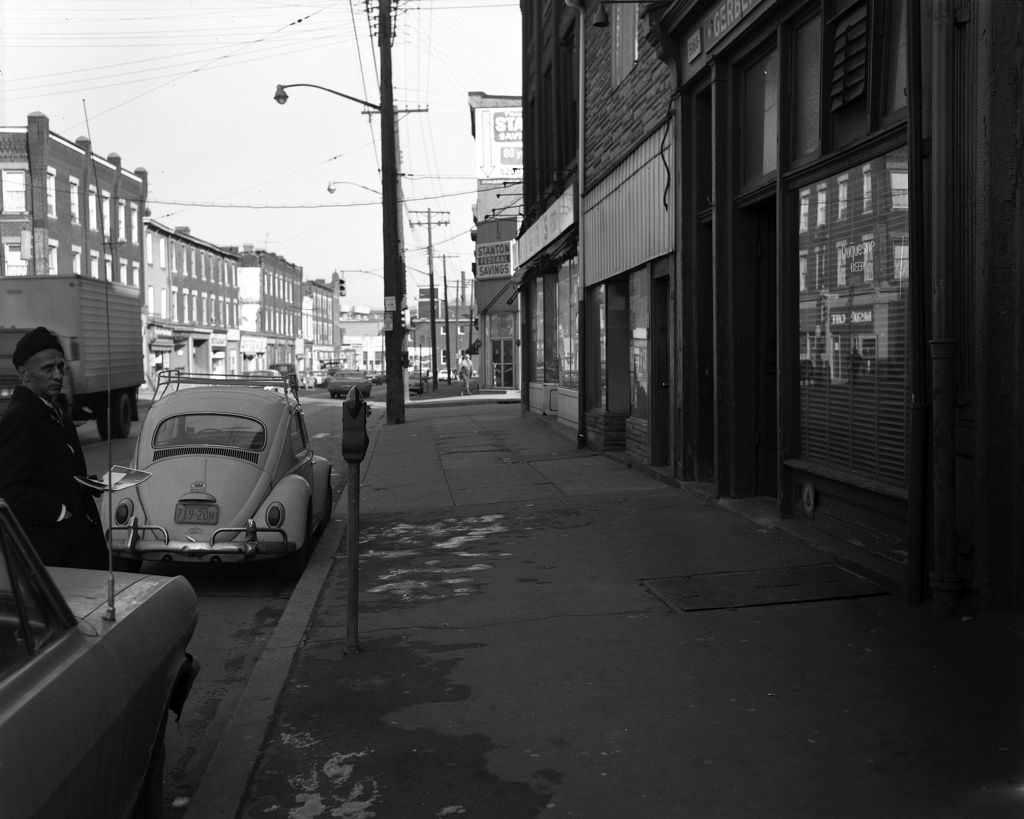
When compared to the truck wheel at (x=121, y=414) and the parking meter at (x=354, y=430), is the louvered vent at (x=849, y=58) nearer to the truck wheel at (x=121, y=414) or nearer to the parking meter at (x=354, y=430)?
the parking meter at (x=354, y=430)

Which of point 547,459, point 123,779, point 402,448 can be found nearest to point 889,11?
point 123,779

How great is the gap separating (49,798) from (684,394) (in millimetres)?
10022

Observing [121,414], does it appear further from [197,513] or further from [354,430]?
[354,430]

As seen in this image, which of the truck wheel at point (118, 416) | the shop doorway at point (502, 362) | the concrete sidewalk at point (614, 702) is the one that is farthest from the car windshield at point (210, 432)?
the shop doorway at point (502, 362)

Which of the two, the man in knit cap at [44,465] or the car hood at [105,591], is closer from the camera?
the car hood at [105,591]

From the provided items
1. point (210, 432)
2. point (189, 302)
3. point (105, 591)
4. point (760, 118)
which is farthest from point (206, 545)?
point (189, 302)

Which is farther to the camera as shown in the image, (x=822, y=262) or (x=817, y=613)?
(x=822, y=262)

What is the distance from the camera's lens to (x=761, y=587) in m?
7.31

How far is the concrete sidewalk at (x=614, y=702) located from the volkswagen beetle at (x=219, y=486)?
573mm

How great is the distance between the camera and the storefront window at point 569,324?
64.6ft

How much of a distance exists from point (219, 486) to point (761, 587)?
4262 millimetres

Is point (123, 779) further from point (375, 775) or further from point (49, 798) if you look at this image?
point (375, 775)

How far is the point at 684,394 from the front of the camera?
1211cm

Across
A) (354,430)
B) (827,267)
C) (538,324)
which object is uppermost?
(538,324)
